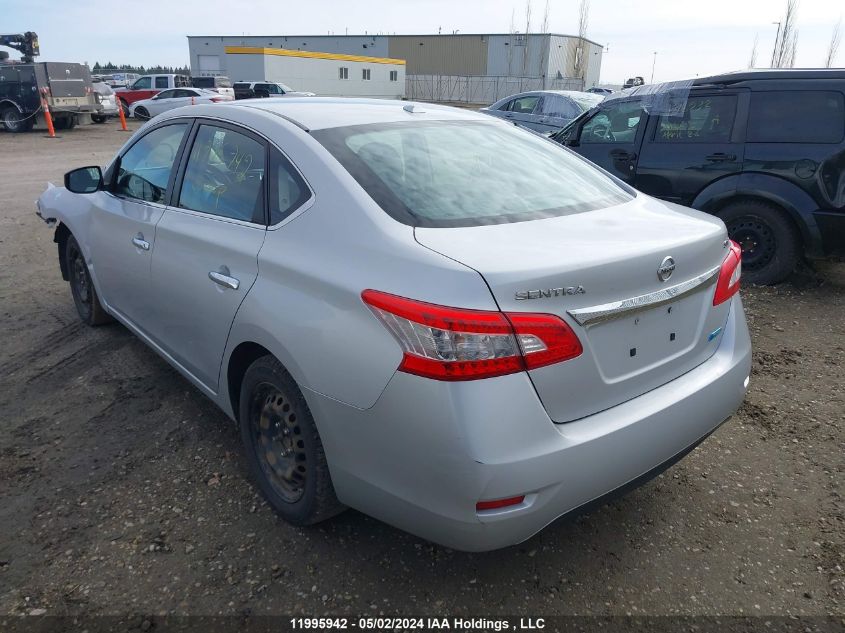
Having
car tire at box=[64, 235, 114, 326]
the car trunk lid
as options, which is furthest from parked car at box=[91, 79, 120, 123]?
the car trunk lid

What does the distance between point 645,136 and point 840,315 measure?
8.10 feet

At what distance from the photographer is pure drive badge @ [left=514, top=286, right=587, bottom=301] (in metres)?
1.93

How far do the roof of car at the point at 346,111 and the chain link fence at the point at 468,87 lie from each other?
54448 millimetres

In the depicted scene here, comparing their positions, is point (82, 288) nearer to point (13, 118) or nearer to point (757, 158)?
point (757, 158)

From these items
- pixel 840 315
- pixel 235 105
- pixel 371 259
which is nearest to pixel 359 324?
pixel 371 259

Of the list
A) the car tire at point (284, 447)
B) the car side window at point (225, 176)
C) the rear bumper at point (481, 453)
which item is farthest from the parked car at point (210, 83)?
the rear bumper at point (481, 453)

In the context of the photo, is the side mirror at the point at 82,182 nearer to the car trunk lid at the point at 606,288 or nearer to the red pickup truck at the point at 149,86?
the car trunk lid at the point at 606,288

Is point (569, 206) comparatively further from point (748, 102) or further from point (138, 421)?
point (748, 102)

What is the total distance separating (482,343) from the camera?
6.20 feet

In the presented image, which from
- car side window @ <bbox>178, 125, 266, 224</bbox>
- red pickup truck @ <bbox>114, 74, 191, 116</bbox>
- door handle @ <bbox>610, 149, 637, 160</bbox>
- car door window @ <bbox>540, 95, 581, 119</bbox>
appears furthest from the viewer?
red pickup truck @ <bbox>114, 74, 191, 116</bbox>

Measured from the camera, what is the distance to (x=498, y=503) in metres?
1.94

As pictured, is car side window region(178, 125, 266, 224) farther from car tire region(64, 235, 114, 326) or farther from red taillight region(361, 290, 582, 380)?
car tire region(64, 235, 114, 326)

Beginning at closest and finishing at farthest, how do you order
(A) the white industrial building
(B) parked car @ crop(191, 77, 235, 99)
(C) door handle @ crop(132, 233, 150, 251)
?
1. (C) door handle @ crop(132, 233, 150, 251)
2. (B) parked car @ crop(191, 77, 235, 99)
3. (A) the white industrial building

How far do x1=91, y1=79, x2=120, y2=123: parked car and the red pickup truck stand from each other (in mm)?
3364
